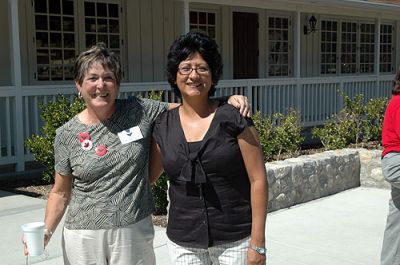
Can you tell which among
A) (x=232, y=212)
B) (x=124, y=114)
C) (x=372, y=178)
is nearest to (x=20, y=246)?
(x=124, y=114)

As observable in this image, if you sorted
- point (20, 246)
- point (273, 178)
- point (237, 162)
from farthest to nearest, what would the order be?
point (273, 178), point (20, 246), point (237, 162)

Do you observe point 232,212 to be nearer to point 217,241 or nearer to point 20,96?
point 217,241

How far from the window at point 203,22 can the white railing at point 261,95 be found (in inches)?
79.6

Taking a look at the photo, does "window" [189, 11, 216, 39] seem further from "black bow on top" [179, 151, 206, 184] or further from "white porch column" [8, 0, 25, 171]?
"black bow on top" [179, 151, 206, 184]

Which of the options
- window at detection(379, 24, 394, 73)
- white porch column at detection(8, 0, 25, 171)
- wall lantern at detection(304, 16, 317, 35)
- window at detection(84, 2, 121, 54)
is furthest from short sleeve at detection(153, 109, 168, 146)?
window at detection(379, 24, 394, 73)

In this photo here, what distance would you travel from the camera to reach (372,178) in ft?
25.0

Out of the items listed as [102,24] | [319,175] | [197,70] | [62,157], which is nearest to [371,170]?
[319,175]

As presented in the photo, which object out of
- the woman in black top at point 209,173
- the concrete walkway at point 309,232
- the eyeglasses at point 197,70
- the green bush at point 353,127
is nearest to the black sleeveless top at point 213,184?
the woman in black top at point 209,173

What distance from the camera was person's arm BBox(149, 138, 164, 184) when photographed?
2.67 meters

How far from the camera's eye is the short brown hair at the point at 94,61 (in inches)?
101

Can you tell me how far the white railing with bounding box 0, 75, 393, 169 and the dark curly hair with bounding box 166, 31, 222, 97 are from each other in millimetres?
5665

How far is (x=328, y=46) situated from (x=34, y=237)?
529 inches

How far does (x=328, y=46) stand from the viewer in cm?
1491

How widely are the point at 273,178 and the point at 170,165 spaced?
3.97 m
